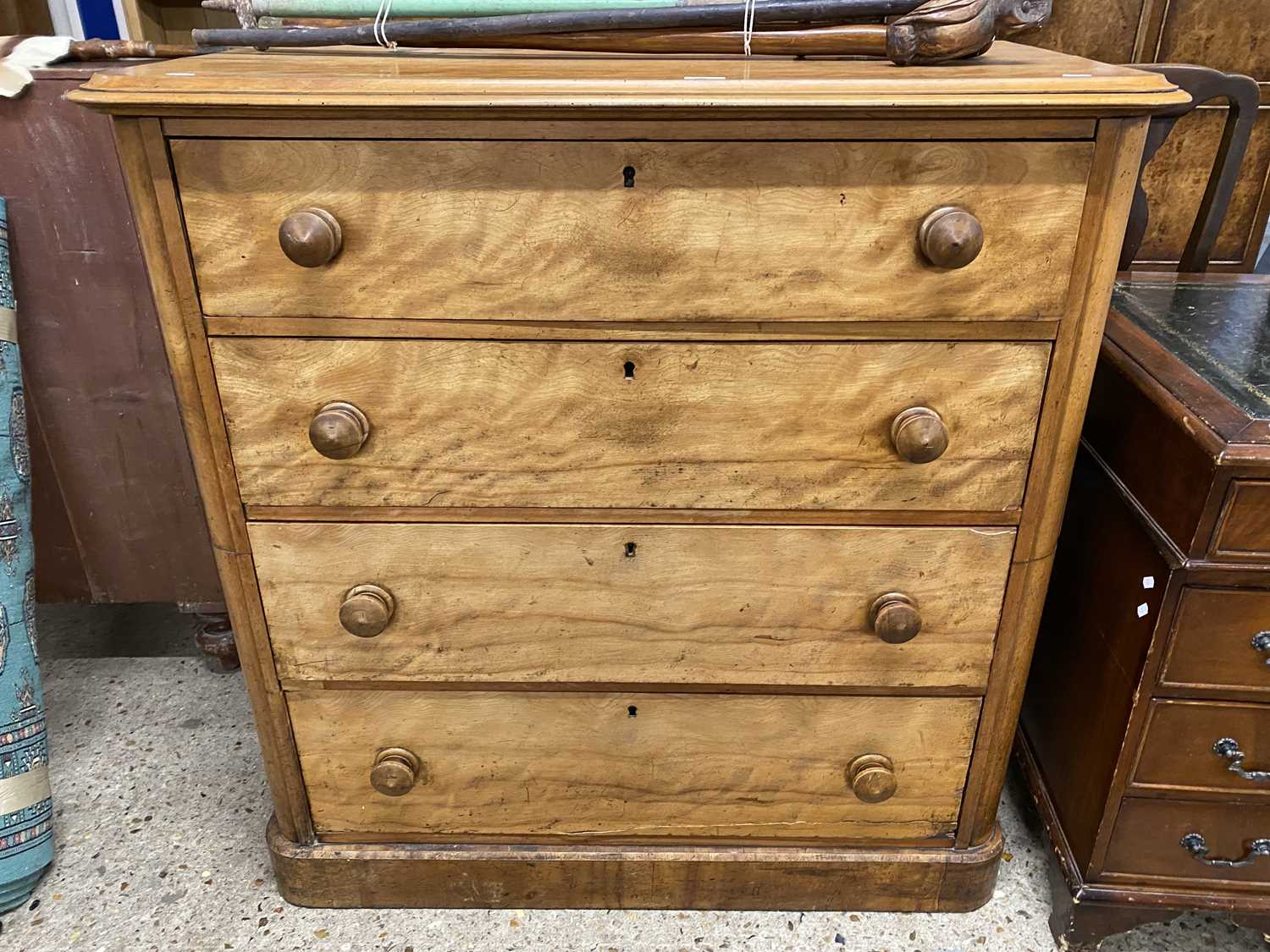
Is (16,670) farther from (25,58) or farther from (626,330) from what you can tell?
(626,330)

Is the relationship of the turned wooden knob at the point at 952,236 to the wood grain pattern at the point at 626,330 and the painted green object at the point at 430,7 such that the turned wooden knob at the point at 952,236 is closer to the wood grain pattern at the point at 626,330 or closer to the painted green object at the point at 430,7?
the wood grain pattern at the point at 626,330

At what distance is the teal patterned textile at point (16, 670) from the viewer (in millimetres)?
1362

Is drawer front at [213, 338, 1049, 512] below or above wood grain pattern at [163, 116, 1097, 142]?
below

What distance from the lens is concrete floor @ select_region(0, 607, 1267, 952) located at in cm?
135

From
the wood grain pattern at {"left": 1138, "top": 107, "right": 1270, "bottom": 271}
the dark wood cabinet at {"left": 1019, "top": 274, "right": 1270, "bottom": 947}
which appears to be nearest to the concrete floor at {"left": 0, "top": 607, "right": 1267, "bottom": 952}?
the dark wood cabinet at {"left": 1019, "top": 274, "right": 1270, "bottom": 947}

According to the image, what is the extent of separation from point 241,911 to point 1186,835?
4.49ft

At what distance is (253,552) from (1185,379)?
1.17 meters

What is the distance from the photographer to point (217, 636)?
1768 mm

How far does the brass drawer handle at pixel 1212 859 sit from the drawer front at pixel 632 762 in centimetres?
29

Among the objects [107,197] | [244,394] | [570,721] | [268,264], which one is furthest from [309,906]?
Answer: [107,197]

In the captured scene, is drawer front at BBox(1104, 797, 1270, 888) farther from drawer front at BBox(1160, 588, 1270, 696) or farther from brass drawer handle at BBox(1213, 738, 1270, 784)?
drawer front at BBox(1160, 588, 1270, 696)

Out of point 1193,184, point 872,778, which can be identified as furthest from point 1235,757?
point 1193,184

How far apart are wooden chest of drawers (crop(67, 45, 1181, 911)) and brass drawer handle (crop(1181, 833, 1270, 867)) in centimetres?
25

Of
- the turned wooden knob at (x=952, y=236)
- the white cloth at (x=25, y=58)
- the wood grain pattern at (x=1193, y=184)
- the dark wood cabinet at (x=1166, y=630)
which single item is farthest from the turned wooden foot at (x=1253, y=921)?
the white cloth at (x=25, y=58)
